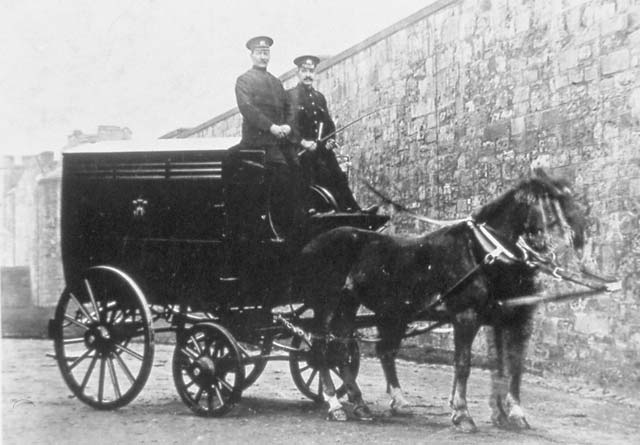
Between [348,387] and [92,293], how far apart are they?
2.04 m

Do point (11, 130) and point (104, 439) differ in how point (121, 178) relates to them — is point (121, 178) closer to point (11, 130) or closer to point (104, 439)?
point (11, 130)

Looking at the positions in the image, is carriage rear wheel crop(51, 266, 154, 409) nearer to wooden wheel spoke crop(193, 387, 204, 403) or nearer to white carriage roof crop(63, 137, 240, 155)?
wooden wheel spoke crop(193, 387, 204, 403)

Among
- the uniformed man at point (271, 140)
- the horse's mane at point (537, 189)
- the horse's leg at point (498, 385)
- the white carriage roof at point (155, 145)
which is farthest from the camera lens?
the white carriage roof at point (155, 145)

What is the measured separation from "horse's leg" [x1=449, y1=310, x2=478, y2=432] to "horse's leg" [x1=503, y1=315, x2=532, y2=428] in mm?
295

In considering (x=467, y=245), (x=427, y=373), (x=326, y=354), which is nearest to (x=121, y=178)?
(x=326, y=354)

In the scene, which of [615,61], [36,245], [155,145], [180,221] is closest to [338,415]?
[180,221]

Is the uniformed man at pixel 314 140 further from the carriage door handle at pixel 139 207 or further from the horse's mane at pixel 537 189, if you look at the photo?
the horse's mane at pixel 537 189

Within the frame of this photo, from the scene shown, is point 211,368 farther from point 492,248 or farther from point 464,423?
point 492,248

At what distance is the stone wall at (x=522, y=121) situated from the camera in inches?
263

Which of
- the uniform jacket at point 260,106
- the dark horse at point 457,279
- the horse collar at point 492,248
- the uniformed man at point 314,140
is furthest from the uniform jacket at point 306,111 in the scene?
the horse collar at point 492,248

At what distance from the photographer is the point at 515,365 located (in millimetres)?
5656

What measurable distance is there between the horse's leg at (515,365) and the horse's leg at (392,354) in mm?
789

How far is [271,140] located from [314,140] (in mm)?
523

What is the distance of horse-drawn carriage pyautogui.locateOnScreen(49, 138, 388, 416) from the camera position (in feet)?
20.5
